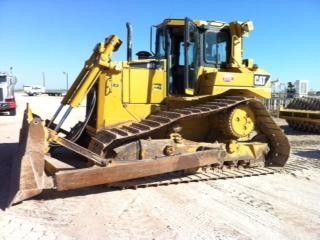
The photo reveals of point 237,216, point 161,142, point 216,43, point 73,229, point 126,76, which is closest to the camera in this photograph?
point 73,229

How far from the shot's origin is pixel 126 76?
7855mm

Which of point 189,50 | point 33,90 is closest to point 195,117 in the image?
point 189,50

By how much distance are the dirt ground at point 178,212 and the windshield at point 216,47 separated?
2.44 meters

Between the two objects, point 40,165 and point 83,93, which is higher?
point 83,93

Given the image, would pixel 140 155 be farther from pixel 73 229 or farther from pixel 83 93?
pixel 73 229

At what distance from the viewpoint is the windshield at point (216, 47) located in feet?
27.6

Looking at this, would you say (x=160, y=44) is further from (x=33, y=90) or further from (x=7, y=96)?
(x=33, y=90)

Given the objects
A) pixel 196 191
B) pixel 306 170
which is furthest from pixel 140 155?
pixel 306 170

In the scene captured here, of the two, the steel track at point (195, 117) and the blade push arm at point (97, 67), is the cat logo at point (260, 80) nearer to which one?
the steel track at point (195, 117)

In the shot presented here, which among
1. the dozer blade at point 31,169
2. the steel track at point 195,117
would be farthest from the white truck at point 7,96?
the dozer blade at point 31,169

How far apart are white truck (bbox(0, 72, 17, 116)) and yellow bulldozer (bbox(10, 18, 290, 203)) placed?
1672cm

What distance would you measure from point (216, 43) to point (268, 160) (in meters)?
2.61

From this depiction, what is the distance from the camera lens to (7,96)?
953 inches

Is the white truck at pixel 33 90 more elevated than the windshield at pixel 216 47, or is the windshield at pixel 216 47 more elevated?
the windshield at pixel 216 47
